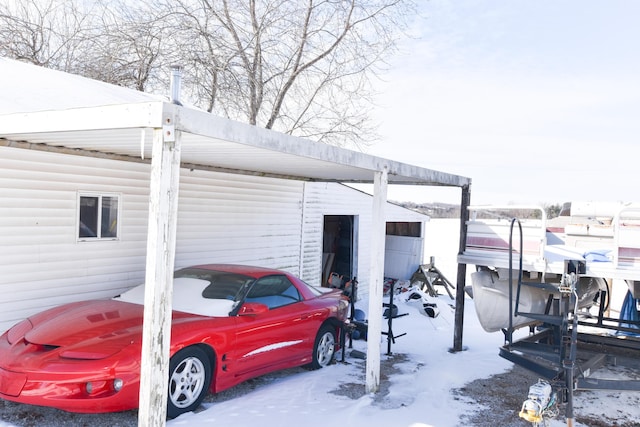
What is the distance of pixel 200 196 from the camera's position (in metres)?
8.50

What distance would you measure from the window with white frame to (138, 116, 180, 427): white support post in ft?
12.0

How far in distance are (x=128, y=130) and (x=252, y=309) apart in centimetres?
226

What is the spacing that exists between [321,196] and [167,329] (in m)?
8.43

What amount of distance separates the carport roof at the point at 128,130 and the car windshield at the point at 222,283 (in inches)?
55.4

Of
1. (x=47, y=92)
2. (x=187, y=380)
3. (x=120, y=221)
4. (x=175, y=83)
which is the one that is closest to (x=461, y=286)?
(x=187, y=380)

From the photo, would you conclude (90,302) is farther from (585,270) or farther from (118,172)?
(585,270)

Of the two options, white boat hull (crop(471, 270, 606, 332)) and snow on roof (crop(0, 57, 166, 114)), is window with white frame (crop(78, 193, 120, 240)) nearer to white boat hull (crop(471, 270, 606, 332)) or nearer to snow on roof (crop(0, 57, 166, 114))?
snow on roof (crop(0, 57, 166, 114))

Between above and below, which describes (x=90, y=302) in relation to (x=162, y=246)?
below

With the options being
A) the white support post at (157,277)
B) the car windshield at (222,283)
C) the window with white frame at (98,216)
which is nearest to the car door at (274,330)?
the car windshield at (222,283)

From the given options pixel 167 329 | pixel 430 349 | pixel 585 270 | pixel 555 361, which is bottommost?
pixel 430 349

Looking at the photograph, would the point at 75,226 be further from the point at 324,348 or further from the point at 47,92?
the point at 324,348

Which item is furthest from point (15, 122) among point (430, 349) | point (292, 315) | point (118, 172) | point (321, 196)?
point (321, 196)

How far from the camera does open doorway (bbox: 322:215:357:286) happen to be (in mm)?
15266

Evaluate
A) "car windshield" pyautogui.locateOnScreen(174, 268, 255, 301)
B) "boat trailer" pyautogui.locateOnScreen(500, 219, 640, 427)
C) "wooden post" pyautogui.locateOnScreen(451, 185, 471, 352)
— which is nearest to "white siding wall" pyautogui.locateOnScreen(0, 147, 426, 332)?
"car windshield" pyautogui.locateOnScreen(174, 268, 255, 301)
